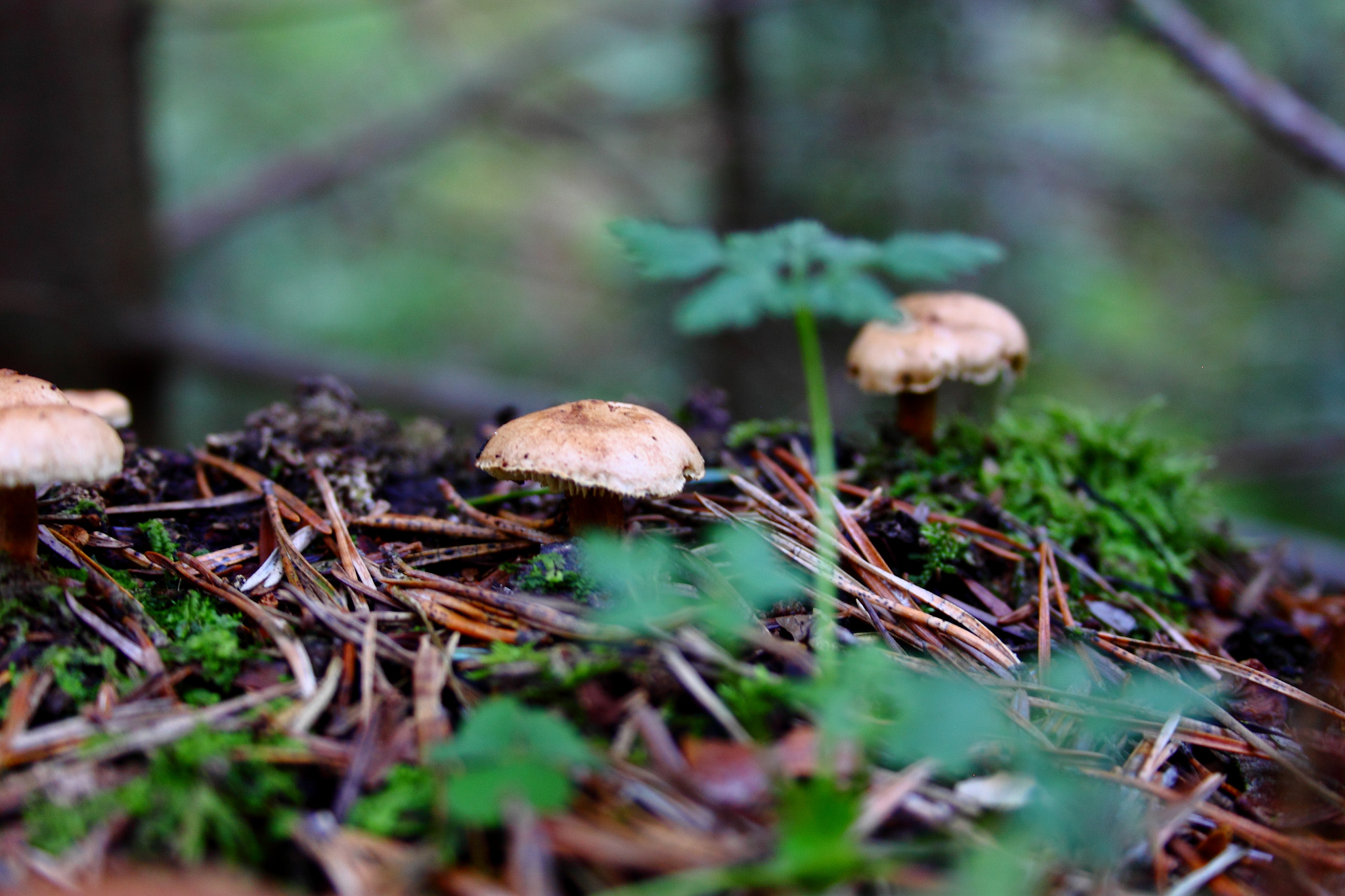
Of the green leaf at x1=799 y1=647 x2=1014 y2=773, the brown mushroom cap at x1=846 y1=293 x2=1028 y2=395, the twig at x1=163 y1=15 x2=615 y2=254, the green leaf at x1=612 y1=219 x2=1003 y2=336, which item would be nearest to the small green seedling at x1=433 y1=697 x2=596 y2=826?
the green leaf at x1=799 y1=647 x2=1014 y2=773

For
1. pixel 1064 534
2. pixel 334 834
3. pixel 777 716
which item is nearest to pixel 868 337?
pixel 1064 534

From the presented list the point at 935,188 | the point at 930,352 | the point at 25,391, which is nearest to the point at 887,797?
the point at 930,352

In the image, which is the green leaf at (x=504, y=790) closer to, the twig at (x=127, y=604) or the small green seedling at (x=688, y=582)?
the small green seedling at (x=688, y=582)

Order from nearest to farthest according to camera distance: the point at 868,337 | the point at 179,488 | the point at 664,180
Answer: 1. the point at 179,488
2. the point at 868,337
3. the point at 664,180

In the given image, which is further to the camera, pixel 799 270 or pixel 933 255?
pixel 933 255

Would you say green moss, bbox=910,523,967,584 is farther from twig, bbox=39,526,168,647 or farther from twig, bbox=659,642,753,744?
twig, bbox=39,526,168,647

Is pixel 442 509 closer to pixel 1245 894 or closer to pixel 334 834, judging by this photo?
pixel 334 834

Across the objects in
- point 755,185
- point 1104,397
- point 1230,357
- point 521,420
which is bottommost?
point 1104,397

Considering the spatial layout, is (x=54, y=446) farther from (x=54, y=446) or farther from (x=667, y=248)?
(x=667, y=248)
